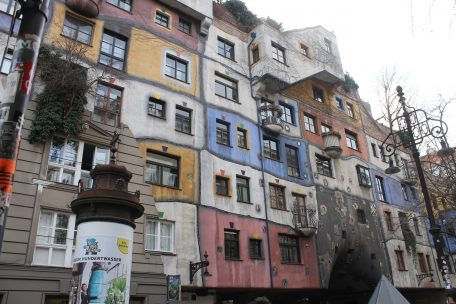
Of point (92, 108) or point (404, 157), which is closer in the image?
point (92, 108)

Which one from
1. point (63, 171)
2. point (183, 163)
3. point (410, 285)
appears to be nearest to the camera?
point (63, 171)

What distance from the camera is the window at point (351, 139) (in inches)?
1089

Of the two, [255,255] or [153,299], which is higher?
[255,255]

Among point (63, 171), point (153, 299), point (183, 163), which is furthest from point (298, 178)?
point (63, 171)

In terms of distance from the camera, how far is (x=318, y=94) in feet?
89.5

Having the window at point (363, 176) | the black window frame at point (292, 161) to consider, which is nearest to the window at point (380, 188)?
the window at point (363, 176)

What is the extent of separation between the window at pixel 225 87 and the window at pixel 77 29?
21.7 feet

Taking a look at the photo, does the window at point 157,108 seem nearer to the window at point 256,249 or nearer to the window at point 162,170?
the window at point 162,170

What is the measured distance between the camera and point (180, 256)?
49.3 feet

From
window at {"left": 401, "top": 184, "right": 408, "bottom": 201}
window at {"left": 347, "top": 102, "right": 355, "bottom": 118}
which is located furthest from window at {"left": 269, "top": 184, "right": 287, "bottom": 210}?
window at {"left": 401, "top": 184, "right": 408, "bottom": 201}

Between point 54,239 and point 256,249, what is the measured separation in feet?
Result: 29.5

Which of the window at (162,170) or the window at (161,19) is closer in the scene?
the window at (162,170)

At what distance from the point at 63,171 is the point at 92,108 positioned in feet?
9.21

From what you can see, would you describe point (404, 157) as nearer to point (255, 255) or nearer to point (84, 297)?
point (255, 255)
